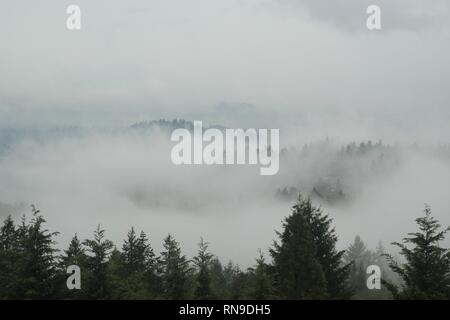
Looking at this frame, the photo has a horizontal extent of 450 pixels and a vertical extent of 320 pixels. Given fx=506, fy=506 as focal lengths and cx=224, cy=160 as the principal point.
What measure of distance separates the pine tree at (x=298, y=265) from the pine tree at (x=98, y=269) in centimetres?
903

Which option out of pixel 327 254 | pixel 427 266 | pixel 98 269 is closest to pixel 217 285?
pixel 327 254

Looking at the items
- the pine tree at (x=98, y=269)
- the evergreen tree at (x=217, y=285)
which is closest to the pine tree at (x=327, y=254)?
the evergreen tree at (x=217, y=285)

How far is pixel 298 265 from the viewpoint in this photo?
26.0 metres

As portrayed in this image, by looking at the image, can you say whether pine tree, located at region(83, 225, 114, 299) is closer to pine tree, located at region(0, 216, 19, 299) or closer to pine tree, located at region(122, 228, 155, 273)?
pine tree, located at region(0, 216, 19, 299)

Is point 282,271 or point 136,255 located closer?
point 282,271

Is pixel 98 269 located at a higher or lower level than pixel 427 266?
lower

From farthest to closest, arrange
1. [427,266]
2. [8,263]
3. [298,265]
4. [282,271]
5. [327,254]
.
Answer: [8,263]
[327,254]
[282,271]
[298,265]
[427,266]

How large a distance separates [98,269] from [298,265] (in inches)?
411

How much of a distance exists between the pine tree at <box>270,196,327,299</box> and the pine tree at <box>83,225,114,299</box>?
903 centimetres

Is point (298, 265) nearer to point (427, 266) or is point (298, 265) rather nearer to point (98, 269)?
point (427, 266)

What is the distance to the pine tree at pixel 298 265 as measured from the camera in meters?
25.7
